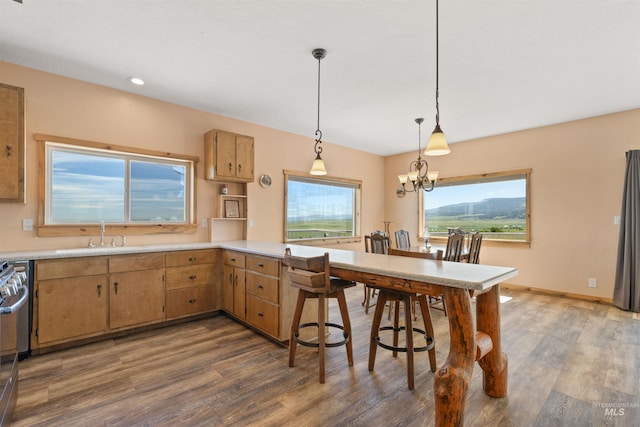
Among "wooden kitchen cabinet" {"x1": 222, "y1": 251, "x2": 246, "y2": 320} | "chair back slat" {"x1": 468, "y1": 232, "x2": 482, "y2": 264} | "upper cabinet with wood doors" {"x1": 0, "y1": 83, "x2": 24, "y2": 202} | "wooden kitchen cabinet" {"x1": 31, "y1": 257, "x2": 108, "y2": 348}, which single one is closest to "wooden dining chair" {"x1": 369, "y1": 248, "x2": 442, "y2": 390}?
"wooden kitchen cabinet" {"x1": 222, "y1": 251, "x2": 246, "y2": 320}

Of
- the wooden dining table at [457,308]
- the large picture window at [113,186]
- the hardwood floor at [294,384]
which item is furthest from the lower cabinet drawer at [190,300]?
the wooden dining table at [457,308]

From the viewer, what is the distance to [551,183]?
15.6 ft

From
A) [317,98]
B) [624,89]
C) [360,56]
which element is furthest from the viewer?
[317,98]

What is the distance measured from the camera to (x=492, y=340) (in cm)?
197

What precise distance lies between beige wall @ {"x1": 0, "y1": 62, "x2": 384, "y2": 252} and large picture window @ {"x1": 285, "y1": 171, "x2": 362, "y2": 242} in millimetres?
236

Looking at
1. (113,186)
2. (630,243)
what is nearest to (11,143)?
(113,186)

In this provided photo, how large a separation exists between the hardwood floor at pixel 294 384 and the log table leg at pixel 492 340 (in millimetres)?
84

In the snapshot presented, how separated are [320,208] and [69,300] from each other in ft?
12.8

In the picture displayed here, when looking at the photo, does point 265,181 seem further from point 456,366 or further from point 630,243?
point 630,243

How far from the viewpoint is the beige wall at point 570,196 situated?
13.9ft

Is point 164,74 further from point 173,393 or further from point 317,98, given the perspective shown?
point 173,393

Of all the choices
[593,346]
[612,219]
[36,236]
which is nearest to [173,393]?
[36,236]

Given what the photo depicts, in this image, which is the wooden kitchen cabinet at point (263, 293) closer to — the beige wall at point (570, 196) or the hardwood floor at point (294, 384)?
the hardwood floor at point (294, 384)

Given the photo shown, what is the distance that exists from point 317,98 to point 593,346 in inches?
151
